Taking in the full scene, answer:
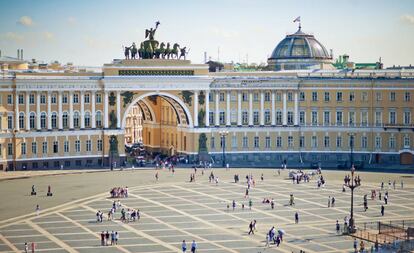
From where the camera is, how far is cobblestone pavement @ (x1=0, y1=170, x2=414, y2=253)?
60.2m

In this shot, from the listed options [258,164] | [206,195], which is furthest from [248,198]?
[258,164]

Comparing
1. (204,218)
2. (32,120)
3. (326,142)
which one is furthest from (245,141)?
(204,218)

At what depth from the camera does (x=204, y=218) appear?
6975 cm

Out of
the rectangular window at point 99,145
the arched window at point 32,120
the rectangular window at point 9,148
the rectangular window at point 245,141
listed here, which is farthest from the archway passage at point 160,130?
the rectangular window at point 9,148

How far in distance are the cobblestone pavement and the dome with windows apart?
114 feet

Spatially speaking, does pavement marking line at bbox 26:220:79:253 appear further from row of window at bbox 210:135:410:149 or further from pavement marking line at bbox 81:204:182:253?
row of window at bbox 210:135:410:149

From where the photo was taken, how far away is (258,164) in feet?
353

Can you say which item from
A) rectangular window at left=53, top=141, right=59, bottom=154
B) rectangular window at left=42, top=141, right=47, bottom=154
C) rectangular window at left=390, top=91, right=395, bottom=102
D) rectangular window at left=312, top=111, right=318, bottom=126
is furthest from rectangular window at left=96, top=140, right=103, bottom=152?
rectangular window at left=390, top=91, right=395, bottom=102

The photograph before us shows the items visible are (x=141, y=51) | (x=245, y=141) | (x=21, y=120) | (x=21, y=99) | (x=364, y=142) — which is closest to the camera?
(x=21, y=99)

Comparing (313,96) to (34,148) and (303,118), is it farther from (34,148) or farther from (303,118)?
(34,148)

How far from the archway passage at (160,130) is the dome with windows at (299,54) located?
17.4m

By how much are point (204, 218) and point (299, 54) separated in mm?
57760

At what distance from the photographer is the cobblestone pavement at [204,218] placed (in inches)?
2370

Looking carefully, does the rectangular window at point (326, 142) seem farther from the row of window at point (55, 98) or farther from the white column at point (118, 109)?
the row of window at point (55, 98)
